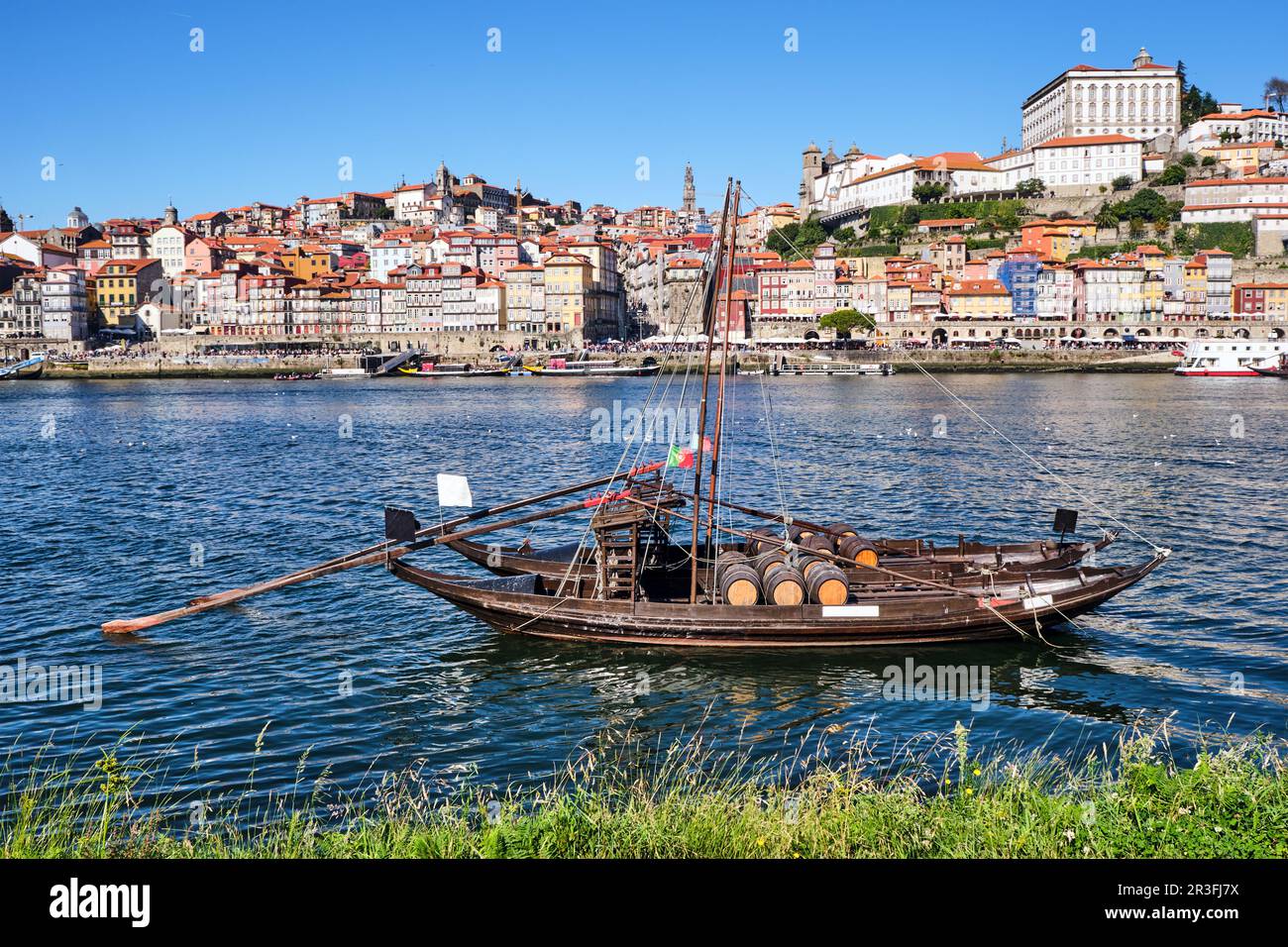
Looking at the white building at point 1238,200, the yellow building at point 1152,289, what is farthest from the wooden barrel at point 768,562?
the white building at point 1238,200

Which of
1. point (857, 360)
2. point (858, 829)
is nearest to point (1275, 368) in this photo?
point (857, 360)

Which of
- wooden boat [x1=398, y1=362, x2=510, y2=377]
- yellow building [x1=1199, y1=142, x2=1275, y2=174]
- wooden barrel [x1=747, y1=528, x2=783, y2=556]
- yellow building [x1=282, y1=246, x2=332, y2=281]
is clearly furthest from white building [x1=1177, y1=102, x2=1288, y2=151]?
wooden barrel [x1=747, y1=528, x2=783, y2=556]

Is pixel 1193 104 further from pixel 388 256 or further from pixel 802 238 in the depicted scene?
pixel 388 256

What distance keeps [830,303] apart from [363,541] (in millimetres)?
116816

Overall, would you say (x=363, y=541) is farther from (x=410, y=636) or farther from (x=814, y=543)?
(x=814, y=543)

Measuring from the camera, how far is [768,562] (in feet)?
62.4

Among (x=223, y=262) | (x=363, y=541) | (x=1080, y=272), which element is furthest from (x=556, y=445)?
(x=223, y=262)

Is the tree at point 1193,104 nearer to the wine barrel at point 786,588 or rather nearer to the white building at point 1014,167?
the white building at point 1014,167

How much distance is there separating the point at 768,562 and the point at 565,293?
118 m

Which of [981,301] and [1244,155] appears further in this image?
[1244,155]

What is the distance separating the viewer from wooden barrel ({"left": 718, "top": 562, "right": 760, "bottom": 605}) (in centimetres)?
1795

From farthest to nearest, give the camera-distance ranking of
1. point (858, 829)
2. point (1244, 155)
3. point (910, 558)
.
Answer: point (1244, 155) → point (910, 558) → point (858, 829)

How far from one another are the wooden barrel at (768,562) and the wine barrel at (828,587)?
2.14 feet

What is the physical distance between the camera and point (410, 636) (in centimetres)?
1931
